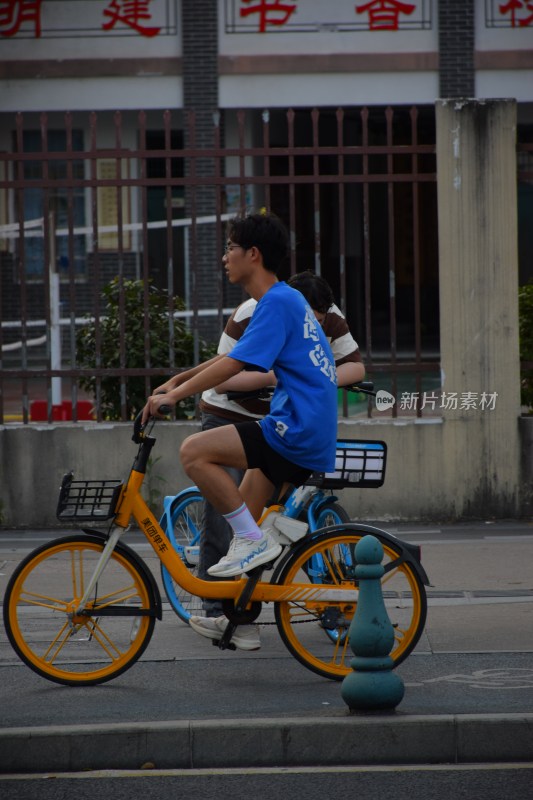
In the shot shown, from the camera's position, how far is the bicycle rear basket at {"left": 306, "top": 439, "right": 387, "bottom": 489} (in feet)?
19.4

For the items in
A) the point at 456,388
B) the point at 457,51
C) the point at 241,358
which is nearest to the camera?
the point at 241,358

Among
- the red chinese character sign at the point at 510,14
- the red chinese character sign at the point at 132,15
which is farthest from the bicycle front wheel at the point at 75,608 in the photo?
the red chinese character sign at the point at 510,14

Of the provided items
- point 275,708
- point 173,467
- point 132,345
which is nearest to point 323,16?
point 132,345

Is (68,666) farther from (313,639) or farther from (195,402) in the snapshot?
(195,402)

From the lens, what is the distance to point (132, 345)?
373 inches

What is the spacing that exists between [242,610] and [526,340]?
4.97 metres

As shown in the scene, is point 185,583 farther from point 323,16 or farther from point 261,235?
point 323,16

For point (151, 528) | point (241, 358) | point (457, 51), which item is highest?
point (457, 51)

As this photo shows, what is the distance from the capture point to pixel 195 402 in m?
9.66

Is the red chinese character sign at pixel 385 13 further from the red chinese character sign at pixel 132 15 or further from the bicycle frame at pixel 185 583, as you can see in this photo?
the bicycle frame at pixel 185 583

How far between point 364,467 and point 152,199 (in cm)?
1708

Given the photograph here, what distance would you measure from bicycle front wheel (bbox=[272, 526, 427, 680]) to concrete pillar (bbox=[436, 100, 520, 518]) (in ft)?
12.2

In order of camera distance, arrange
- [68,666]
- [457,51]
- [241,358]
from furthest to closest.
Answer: [457,51], [68,666], [241,358]

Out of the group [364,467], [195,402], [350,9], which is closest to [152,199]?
[350,9]
